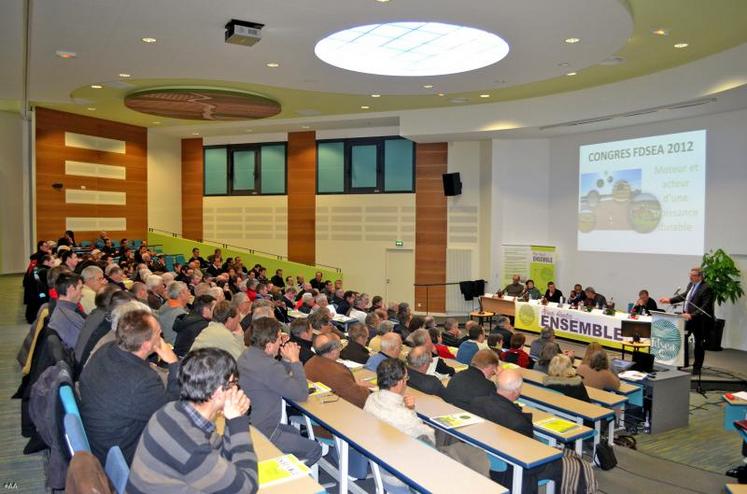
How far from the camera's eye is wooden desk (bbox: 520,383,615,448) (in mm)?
4684

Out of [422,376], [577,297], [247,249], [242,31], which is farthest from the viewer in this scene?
[247,249]

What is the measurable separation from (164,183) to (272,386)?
1593cm

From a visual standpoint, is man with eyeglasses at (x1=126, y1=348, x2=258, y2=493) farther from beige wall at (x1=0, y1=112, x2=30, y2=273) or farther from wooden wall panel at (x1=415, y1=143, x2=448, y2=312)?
beige wall at (x1=0, y1=112, x2=30, y2=273)

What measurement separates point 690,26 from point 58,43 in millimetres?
9216

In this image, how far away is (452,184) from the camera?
15.2 m

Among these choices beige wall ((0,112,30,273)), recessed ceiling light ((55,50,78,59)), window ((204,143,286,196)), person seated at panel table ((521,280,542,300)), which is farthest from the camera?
window ((204,143,286,196))

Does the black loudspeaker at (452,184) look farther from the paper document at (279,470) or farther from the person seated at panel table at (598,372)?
the paper document at (279,470)

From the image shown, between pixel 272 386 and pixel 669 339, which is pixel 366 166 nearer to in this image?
pixel 669 339

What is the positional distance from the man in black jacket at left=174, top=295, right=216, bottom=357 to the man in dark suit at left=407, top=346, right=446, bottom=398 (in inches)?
83.1

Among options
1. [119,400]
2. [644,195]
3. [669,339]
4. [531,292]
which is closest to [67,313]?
[119,400]

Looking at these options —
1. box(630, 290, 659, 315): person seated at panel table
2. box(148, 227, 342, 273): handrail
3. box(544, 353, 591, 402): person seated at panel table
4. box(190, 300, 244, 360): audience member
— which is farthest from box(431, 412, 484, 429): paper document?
box(148, 227, 342, 273): handrail

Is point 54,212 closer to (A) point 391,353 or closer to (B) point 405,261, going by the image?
(B) point 405,261

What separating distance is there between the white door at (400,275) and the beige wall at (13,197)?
9.68 meters

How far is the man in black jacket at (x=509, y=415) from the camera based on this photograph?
3957mm
